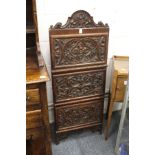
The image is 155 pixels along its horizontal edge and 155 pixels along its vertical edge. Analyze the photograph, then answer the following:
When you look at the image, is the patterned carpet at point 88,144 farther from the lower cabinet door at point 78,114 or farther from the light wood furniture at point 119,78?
the light wood furniture at point 119,78

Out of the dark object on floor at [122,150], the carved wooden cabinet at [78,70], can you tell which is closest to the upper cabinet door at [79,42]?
the carved wooden cabinet at [78,70]

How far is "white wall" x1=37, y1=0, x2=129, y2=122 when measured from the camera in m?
1.48

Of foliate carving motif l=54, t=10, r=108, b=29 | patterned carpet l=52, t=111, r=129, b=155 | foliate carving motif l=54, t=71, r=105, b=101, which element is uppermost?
foliate carving motif l=54, t=10, r=108, b=29

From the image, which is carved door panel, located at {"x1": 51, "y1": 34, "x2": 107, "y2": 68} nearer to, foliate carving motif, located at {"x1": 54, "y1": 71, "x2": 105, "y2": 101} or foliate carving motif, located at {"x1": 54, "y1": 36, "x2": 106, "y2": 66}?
foliate carving motif, located at {"x1": 54, "y1": 36, "x2": 106, "y2": 66}

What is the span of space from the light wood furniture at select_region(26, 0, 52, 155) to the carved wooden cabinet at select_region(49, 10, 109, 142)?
0.49 ft

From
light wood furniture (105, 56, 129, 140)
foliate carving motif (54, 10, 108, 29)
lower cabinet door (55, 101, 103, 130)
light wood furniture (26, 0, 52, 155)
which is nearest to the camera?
light wood furniture (26, 0, 52, 155)

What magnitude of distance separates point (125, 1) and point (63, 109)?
3.47 feet

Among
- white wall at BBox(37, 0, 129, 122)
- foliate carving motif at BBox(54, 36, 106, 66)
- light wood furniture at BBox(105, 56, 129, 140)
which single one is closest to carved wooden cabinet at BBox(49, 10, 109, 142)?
foliate carving motif at BBox(54, 36, 106, 66)

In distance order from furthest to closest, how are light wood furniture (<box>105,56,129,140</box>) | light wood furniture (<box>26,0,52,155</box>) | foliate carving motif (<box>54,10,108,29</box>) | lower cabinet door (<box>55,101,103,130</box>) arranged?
lower cabinet door (<box>55,101,103,130</box>) < light wood furniture (<box>105,56,129,140</box>) < foliate carving motif (<box>54,10,108,29</box>) < light wood furniture (<box>26,0,52,155</box>)

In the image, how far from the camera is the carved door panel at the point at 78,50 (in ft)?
4.50

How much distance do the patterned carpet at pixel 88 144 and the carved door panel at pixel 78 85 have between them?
460 millimetres

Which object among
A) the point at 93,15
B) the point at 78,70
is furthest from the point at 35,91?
the point at 93,15
